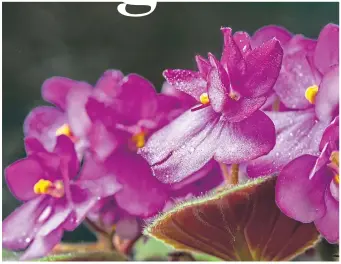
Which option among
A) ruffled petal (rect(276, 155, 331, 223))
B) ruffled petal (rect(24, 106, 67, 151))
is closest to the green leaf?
ruffled petal (rect(276, 155, 331, 223))

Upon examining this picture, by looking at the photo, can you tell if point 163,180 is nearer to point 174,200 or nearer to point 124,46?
point 174,200

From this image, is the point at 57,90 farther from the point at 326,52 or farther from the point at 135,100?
the point at 326,52

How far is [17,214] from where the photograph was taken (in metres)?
0.37

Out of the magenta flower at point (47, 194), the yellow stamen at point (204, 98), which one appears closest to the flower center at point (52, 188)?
the magenta flower at point (47, 194)

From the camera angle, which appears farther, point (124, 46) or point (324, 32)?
point (124, 46)

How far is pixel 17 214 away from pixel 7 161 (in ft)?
0.21

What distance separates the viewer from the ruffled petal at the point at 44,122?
0.39 metres

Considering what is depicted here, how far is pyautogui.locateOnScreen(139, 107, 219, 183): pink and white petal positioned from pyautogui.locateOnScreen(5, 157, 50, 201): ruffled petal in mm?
70

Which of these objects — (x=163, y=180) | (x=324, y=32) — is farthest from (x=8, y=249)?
(x=324, y=32)

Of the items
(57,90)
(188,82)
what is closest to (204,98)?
(188,82)

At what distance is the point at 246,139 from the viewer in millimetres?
306

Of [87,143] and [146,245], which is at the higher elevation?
[87,143]

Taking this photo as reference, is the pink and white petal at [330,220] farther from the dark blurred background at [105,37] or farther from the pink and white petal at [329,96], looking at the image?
the dark blurred background at [105,37]

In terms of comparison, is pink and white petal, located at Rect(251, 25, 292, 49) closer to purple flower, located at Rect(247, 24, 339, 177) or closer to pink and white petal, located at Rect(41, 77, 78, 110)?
purple flower, located at Rect(247, 24, 339, 177)
